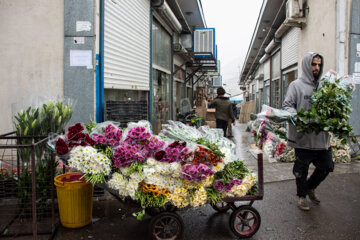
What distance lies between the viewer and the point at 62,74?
18.3ft

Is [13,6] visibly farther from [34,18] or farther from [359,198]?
[359,198]

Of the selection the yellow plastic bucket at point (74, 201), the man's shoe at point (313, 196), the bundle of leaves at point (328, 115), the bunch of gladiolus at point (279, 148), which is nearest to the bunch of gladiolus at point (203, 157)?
the bundle of leaves at point (328, 115)

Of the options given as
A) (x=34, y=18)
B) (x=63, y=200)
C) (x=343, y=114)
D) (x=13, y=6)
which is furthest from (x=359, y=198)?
(x=13, y=6)

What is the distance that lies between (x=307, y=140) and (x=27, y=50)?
481 cm

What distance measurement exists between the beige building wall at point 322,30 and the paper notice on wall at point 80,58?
5.59 metres

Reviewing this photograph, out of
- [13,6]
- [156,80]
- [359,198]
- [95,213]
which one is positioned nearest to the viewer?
[95,213]

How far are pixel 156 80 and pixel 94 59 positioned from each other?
204 inches

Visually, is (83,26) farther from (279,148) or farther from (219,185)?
(279,148)

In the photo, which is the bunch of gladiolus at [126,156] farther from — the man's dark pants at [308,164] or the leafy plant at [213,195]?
the man's dark pants at [308,164]

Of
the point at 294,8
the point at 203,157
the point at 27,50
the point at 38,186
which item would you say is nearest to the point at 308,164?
the point at 203,157

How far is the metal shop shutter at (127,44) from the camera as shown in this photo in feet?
20.6

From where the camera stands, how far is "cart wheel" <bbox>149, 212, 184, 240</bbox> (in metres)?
3.30

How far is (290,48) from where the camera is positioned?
12266mm

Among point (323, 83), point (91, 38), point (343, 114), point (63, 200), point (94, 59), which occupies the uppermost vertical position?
point (91, 38)
